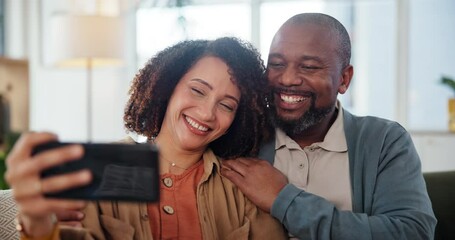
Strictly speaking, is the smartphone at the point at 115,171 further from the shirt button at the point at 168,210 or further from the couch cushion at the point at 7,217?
the couch cushion at the point at 7,217

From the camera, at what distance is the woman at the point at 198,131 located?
148 centimetres

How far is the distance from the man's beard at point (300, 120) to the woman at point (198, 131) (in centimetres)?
8

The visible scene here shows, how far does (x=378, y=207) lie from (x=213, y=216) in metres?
0.45

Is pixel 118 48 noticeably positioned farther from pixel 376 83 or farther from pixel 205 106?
pixel 205 106

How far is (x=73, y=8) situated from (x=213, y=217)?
4.02 meters

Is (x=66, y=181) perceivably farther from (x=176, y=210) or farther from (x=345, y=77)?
(x=345, y=77)

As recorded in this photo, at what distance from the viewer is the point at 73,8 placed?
5.13m

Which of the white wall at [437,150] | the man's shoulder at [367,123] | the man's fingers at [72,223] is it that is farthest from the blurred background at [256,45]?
the man's fingers at [72,223]

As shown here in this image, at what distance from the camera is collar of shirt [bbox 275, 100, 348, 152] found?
5.66 feet

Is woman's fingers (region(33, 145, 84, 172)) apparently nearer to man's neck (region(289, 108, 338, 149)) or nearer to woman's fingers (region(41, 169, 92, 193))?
woman's fingers (region(41, 169, 92, 193))

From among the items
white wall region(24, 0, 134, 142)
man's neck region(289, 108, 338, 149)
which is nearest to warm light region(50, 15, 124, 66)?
white wall region(24, 0, 134, 142)

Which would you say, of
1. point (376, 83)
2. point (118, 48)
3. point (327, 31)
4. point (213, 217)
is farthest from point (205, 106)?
point (376, 83)

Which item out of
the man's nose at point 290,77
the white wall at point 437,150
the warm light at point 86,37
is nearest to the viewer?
the man's nose at point 290,77

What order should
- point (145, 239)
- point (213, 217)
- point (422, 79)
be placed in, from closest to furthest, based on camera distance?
point (145, 239), point (213, 217), point (422, 79)
